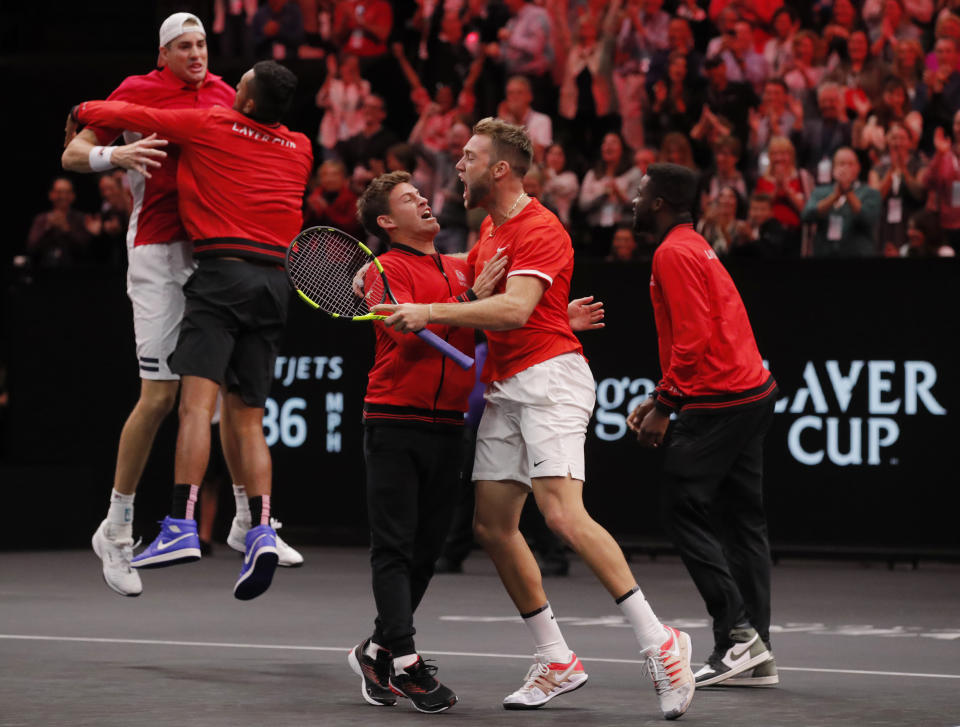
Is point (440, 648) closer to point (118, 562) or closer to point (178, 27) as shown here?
point (118, 562)

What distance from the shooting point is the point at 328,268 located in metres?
7.51

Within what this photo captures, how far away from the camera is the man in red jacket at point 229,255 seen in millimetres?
8008

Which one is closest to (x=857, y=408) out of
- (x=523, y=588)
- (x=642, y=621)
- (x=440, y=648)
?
(x=440, y=648)

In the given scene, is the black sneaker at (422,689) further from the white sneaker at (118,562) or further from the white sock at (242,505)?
the white sneaker at (118,562)

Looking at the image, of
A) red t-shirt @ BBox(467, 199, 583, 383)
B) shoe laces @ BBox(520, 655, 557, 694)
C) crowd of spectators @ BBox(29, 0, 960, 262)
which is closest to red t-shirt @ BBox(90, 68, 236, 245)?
red t-shirt @ BBox(467, 199, 583, 383)

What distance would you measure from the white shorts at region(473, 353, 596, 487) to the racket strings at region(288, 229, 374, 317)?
74 centimetres

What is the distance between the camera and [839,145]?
1477cm

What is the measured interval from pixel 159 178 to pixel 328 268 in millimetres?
1314

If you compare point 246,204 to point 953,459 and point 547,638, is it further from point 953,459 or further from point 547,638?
point 953,459

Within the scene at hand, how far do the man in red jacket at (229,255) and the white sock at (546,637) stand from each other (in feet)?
4.31

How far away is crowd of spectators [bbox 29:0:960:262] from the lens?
1417cm

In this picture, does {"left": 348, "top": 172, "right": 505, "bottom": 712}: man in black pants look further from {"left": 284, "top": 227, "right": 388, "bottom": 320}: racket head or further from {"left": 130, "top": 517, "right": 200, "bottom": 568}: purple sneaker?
{"left": 130, "top": 517, "right": 200, "bottom": 568}: purple sneaker

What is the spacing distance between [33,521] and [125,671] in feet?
27.3

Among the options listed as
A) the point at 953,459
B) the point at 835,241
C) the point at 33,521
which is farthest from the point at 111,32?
the point at 953,459
